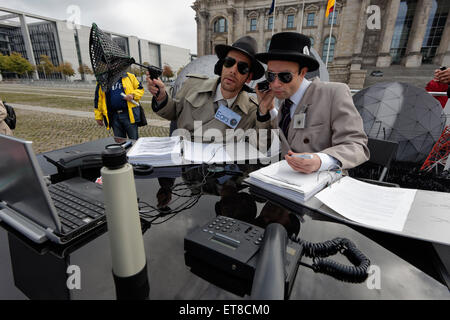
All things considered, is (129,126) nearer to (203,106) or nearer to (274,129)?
(203,106)

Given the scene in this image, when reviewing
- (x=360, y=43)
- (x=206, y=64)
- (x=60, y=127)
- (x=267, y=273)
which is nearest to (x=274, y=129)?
(x=267, y=273)

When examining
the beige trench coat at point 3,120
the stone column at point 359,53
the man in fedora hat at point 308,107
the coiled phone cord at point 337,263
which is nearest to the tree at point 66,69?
the stone column at point 359,53

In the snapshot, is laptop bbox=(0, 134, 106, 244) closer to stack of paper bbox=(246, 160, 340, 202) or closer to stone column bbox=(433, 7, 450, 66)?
stack of paper bbox=(246, 160, 340, 202)

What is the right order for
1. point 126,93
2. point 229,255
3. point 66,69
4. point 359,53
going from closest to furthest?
point 229,255
point 126,93
point 359,53
point 66,69

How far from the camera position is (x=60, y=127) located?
6.79m

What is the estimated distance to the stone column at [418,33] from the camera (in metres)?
20.8

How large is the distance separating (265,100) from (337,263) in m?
1.40

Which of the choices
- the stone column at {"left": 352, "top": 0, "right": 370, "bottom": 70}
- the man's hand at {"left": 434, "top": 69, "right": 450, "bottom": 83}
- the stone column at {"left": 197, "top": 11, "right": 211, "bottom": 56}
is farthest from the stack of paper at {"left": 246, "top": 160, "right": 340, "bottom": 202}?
the stone column at {"left": 197, "top": 11, "right": 211, "bottom": 56}

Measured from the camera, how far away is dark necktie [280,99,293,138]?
1.85 metres

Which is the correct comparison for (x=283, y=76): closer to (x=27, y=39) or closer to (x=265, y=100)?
(x=265, y=100)

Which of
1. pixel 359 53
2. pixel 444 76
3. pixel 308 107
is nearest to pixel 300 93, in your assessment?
pixel 308 107

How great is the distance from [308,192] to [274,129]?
985 millimetres

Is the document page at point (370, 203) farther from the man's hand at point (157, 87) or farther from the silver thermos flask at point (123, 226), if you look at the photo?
the man's hand at point (157, 87)

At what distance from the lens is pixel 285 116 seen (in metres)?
1.88
